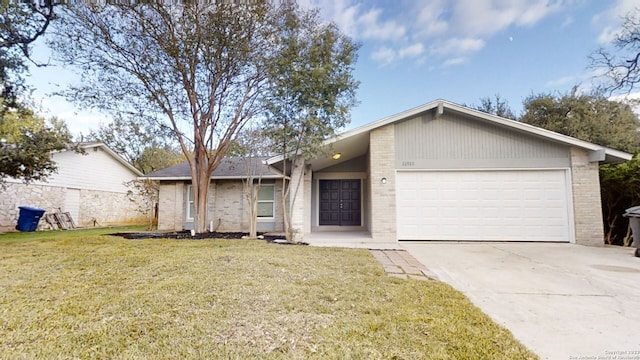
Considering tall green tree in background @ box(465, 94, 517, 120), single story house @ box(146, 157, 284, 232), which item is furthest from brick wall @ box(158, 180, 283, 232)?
tall green tree in background @ box(465, 94, 517, 120)

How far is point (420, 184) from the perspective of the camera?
29.0ft

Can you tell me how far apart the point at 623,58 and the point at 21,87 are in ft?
75.5

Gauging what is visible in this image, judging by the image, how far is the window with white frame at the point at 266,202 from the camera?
1222 cm

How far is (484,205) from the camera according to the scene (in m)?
8.63

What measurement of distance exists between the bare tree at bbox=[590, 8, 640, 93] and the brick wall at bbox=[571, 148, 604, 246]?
6.98m

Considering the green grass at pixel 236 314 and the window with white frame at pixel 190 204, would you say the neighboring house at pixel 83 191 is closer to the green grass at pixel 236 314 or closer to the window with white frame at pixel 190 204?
the window with white frame at pixel 190 204

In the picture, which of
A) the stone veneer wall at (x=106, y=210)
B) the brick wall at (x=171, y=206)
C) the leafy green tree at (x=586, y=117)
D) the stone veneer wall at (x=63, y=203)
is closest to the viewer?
the stone veneer wall at (x=63, y=203)

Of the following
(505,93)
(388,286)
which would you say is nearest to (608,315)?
(388,286)

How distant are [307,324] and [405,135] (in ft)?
23.4

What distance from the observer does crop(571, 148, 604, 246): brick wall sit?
8039mm

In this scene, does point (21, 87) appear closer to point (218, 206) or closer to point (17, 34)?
point (17, 34)

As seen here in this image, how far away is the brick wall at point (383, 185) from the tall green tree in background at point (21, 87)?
9771 millimetres

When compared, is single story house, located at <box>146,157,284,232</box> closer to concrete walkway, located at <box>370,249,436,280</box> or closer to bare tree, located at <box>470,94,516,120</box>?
concrete walkway, located at <box>370,249,436,280</box>

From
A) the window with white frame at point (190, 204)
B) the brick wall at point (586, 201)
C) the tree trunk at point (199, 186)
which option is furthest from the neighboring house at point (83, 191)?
the brick wall at point (586, 201)
